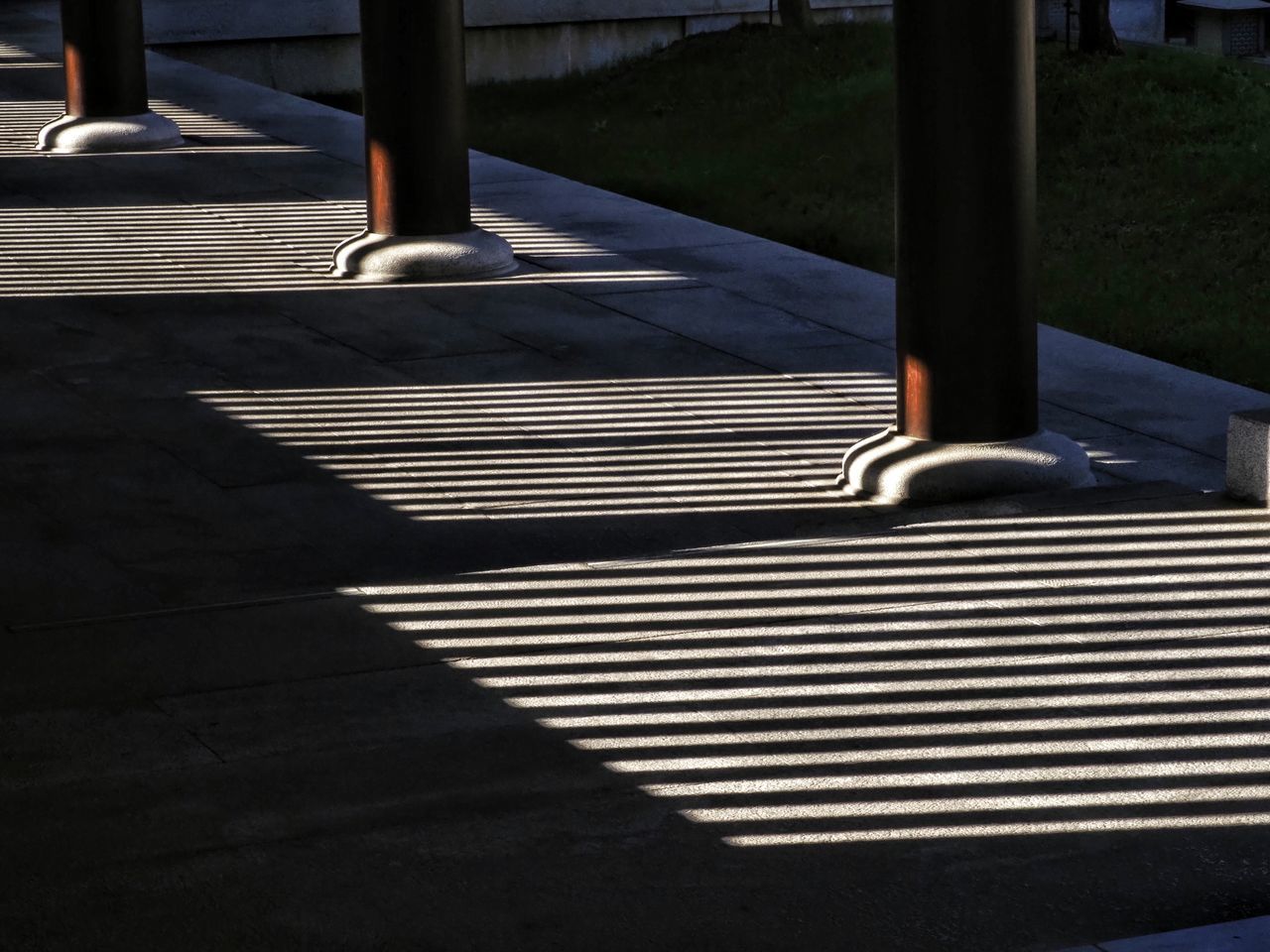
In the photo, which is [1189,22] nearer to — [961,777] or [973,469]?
[973,469]

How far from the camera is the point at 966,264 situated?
659cm

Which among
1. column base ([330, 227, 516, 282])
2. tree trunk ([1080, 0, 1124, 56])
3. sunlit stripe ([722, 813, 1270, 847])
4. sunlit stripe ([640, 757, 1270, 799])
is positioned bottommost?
sunlit stripe ([722, 813, 1270, 847])

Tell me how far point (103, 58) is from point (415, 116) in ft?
14.9

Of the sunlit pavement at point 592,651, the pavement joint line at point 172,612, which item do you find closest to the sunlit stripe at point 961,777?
the sunlit pavement at point 592,651

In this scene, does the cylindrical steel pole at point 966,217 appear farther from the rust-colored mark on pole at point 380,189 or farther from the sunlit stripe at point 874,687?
the rust-colored mark on pole at point 380,189

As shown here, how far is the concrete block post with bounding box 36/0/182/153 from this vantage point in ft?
45.6

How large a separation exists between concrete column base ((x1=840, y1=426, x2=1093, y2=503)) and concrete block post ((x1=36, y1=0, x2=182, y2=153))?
28.6ft

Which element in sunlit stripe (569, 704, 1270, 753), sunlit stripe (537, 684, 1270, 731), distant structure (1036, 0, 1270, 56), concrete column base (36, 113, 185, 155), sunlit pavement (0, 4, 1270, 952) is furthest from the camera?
distant structure (1036, 0, 1270, 56)

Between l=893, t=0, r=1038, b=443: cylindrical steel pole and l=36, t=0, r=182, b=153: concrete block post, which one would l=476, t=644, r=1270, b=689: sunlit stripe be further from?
l=36, t=0, r=182, b=153: concrete block post

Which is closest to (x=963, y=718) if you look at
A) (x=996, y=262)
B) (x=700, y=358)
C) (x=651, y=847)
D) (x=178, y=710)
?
(x=651, y=847)

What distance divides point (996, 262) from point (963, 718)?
225 cm

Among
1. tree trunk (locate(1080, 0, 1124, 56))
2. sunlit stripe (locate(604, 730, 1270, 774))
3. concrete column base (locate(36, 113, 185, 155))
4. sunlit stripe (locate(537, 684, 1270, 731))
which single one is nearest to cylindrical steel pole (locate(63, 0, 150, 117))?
concrete column base (locate(36, 113, 185, 155))

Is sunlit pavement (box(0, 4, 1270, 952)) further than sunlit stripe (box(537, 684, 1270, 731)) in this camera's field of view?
No

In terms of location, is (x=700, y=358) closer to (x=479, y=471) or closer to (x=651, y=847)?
(x=479, y=471)
